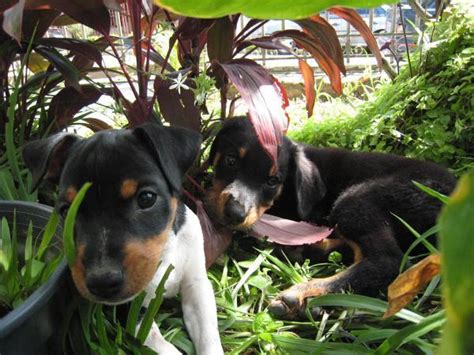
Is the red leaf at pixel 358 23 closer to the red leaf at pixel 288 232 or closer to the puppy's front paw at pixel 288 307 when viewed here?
the red leaf at pixel 288 232

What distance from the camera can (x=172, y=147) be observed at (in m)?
1.63

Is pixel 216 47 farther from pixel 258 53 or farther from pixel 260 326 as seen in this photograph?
pixel 258 53

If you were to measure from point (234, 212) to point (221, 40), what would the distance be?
34.1 inches

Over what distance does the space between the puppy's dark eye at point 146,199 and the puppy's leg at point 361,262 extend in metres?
0.75

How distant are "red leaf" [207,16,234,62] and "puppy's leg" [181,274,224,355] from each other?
44.3 inches

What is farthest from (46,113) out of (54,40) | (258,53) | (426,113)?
(258,53)

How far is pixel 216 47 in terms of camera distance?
234 cm

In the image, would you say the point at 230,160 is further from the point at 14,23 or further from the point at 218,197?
the point at 14,23

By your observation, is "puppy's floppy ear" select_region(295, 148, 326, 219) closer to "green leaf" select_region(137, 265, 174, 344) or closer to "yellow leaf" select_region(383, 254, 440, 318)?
"green leaf" select_region(137, 265, 174, 344)

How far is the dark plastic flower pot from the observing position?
1.14m

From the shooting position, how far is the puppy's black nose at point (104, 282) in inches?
50.9

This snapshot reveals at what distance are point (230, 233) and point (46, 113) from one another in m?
1.23

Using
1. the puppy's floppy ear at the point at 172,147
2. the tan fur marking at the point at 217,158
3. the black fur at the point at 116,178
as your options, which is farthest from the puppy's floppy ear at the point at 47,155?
the tan fur marking at the point at 217,158

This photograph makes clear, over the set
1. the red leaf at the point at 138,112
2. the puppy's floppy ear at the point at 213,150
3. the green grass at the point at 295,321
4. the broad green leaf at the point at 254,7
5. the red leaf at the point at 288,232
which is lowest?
the green grass at the point at 295,321
